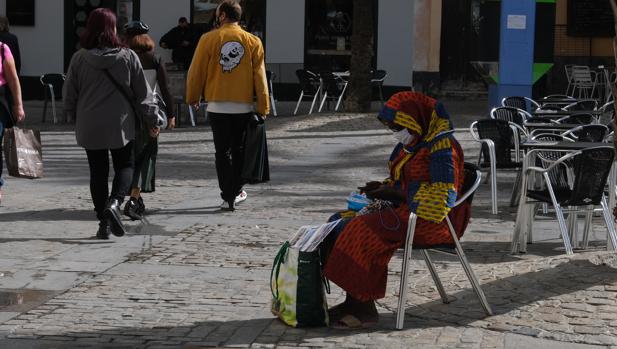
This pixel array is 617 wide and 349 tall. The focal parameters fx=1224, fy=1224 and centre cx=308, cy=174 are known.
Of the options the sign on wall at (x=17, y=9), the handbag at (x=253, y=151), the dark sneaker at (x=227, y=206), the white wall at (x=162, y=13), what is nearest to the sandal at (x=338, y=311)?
the handbag at (x=253, y=151)

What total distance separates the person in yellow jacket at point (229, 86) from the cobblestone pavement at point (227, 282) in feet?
1.51

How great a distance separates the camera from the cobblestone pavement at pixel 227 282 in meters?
6.42

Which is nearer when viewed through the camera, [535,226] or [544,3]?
[535,226]

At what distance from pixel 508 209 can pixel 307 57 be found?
15221 millimetres

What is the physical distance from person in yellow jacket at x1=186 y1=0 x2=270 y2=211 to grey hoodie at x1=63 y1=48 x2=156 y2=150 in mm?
1477

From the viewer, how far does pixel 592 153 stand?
8820mm

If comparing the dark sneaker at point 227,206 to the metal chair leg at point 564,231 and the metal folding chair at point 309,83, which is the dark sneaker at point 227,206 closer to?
the metal chair leg at point 564,231

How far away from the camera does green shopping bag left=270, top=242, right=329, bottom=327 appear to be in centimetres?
652

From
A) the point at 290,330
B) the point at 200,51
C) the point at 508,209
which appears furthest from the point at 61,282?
the point at 508,209

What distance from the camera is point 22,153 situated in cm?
1051

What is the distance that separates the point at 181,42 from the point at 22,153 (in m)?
13.8

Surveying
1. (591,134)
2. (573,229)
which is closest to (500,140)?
(591,134)

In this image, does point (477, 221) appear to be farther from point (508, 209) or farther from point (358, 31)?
point (358, 31)

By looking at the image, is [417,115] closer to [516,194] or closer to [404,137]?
[404,137]
